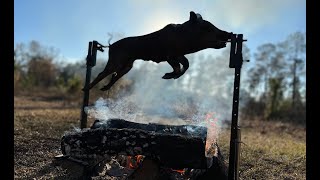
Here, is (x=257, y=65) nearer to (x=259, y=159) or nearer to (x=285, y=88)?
(x=285, y=88)

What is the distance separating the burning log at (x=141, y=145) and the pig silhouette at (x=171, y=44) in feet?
3.17

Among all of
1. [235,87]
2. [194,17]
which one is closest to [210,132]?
[235,87]

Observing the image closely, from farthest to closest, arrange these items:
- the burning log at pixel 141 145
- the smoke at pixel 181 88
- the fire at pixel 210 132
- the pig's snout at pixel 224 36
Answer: the smoke at pixel 181 88 < the fire at pixel 210 132 < the pig's snout at pixel 224 36 < the burning log at pixel 141 145

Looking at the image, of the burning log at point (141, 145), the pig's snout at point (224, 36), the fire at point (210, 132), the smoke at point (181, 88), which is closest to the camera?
the burning log at point (141, 145)

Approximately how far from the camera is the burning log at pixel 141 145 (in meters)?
4.20

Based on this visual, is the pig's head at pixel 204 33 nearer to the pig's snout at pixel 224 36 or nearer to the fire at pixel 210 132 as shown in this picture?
the pig's snout at pixel 224 36

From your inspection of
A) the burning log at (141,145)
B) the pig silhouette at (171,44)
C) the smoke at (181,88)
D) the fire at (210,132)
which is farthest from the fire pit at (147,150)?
the smoke at (181,88)

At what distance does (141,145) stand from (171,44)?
Answer: 132cm

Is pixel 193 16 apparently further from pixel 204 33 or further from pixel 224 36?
pixel 224 36

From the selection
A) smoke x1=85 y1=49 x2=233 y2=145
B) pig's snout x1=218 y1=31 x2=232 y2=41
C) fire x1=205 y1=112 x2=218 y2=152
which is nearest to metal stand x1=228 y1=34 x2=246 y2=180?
pig's snout x1=218 y1=31 x2=232 y2=41

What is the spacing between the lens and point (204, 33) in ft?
14.5

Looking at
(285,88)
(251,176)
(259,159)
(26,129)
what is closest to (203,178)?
(251,176)
